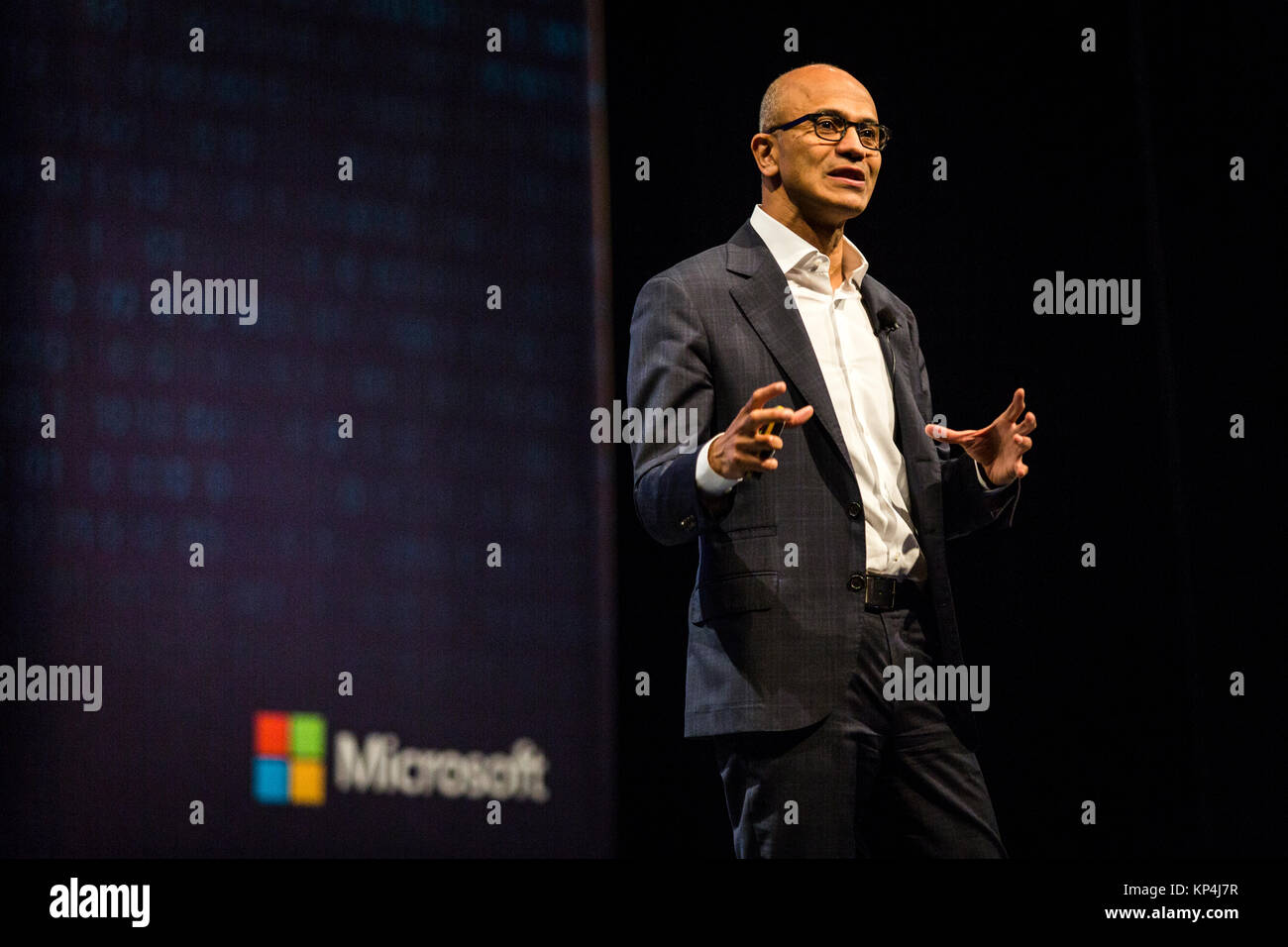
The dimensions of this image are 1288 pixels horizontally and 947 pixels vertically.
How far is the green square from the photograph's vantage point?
3.57 m

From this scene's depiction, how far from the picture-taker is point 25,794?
3754 millimetres

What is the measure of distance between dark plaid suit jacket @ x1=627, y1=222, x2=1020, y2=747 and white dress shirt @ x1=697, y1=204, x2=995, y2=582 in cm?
Result: 3

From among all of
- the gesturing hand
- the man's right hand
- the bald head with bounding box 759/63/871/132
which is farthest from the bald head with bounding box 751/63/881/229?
the man's right hand

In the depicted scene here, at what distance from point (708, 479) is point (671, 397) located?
0.24 meters

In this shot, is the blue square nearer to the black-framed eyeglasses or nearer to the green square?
the green square

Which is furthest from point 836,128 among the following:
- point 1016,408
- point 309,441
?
point 309,441

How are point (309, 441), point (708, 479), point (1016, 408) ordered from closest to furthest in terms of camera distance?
point (708, 479) < point (1016, 408) < point (309, 441)

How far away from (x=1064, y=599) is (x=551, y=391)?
4.56 ft

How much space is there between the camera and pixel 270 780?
3594mm

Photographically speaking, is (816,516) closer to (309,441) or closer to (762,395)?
(762,395)

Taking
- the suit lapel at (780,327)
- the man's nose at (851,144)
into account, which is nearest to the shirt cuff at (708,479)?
the suit lapel at (780,327)

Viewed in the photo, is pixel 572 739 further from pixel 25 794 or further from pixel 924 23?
pixel 924 23

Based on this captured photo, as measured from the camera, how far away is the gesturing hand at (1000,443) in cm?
278
